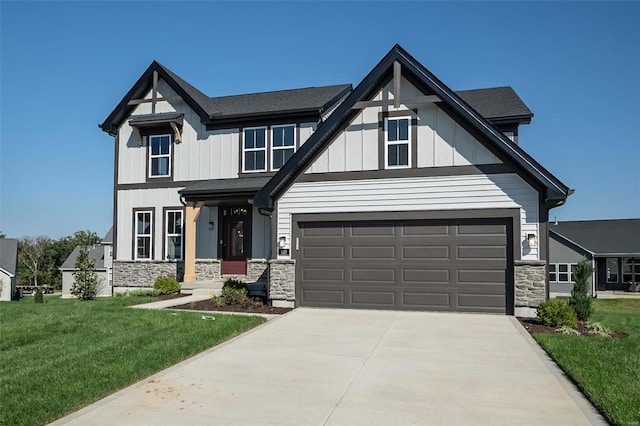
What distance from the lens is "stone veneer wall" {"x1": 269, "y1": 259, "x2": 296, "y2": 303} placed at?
1384cm

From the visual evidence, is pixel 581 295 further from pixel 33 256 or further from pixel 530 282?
pixel 33 256

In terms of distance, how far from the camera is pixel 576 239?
1535 inches

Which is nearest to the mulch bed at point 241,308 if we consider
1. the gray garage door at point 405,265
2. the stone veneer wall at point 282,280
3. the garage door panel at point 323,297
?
the stone veneer wall at point 282,280

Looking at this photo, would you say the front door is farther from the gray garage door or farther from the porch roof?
the gray garage door

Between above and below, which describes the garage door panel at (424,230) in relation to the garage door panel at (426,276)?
above

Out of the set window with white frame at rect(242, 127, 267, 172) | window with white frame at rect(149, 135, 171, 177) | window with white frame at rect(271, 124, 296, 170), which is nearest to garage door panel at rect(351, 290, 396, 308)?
window with white frame at rect(271, 124, 296, 170)

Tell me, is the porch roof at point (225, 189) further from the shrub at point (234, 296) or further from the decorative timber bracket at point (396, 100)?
the decorative timber bracket at point (396, 100)

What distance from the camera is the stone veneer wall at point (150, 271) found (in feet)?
63.9

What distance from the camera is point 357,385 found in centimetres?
659

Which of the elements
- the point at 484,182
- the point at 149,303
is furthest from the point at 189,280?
the point at 484,182

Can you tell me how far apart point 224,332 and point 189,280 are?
931 cm

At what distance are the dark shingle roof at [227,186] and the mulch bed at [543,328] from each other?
9.66m

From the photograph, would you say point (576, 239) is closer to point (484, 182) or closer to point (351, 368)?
point (484, 182)

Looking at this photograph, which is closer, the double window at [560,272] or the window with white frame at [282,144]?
the window with white frame at [282,144]
